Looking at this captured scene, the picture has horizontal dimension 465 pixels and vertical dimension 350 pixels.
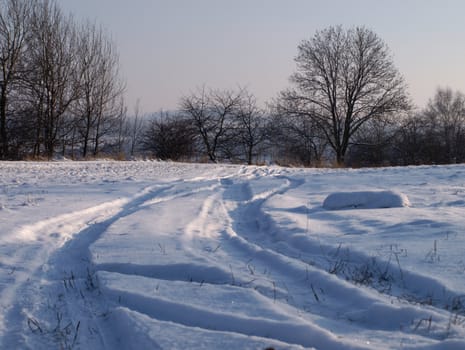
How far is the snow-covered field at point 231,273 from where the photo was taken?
102 inches

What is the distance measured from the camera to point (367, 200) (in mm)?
7230

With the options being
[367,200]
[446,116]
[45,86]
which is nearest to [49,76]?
[45,86]

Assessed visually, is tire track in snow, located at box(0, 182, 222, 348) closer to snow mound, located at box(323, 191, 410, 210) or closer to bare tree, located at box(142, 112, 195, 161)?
snow mound, located at box(323, 191, 410, 210)

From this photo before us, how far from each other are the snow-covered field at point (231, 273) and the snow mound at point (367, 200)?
2 centimetres

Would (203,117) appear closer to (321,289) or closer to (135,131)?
(135,131)

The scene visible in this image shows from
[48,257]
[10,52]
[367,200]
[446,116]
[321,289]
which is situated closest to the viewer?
[321,289]

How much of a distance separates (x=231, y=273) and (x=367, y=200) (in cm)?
411

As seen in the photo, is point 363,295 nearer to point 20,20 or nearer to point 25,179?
point 25,179

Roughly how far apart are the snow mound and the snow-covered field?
0.07 feet

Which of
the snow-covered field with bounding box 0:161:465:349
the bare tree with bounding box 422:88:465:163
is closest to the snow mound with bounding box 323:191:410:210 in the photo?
the snow-covered field with bounding box 0:161:465:349

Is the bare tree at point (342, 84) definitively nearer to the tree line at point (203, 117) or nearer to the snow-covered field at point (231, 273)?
the tree line at point (203, 117)

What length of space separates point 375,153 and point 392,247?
35089 millimetres

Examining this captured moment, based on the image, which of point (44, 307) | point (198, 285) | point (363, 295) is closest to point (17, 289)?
point (44, 307)

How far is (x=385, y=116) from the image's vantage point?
Result: 34062mm
